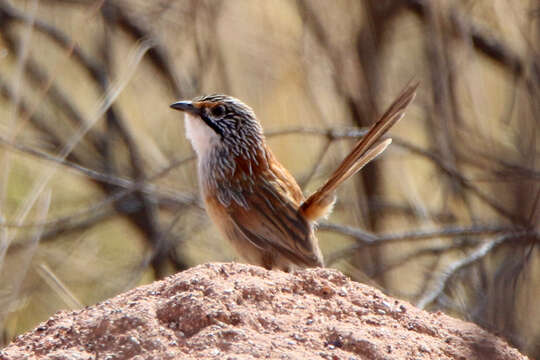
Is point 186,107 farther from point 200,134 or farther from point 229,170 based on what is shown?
point 229,170

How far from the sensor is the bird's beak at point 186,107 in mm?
6469

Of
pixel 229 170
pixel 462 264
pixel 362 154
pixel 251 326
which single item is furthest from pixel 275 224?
pixel 251 326

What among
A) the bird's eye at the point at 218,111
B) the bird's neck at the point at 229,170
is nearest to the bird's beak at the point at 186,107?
the bird's eye at the point at 218,111

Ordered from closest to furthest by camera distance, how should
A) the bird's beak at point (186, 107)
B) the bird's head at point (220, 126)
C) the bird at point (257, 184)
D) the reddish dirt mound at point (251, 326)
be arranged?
1. the reddish dirt mound at point (251, 326)
2. the bird at point (257, 184)
3. the bird's beak at point (186, 107)
4. the bird's head at point (220, 126)

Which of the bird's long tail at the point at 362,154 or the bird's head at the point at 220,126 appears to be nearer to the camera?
the bird's long tail at the point at 362,154

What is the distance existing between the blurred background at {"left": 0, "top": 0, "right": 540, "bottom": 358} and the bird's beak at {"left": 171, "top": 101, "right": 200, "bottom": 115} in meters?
0.72

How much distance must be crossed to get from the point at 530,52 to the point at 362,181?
322 centimetres

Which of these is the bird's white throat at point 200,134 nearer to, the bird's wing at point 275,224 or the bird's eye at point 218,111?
the bird's eye at point 218,111

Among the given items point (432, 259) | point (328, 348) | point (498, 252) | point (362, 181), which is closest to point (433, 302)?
point (498, 252)

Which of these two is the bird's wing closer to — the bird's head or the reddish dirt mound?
the bird's head

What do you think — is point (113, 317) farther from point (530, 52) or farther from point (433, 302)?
point (530, 52)

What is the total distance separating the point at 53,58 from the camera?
10.0 meters

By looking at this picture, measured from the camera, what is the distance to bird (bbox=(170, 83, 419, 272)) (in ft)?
19.0

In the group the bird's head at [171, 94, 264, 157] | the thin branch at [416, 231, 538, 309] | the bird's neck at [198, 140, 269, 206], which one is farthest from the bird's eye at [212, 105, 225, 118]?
the thin branch at [416, 231, 538, 309]
